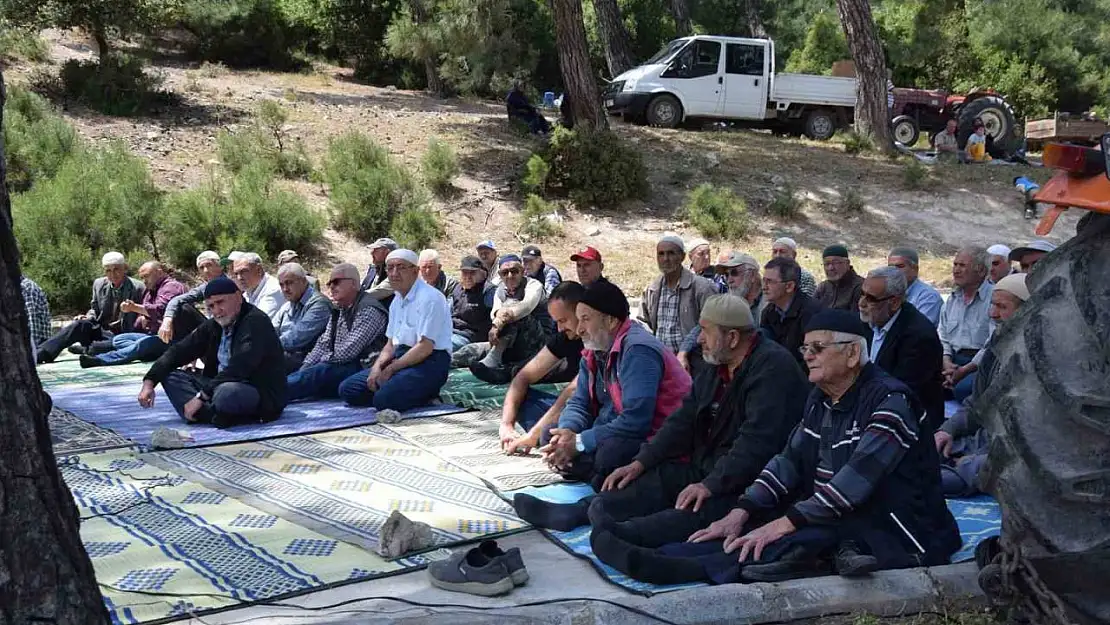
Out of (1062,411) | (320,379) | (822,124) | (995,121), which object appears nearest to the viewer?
(1062,411)

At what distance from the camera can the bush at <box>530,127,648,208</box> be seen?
14547 mm

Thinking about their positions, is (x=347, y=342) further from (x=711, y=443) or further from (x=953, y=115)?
(x=953, y=115)

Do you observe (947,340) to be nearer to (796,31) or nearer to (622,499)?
(622,499)

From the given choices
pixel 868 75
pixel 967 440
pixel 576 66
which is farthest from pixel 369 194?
pixel 868 75

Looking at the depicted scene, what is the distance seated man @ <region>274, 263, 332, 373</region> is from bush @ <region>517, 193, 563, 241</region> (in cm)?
533

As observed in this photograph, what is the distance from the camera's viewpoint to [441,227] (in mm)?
13461

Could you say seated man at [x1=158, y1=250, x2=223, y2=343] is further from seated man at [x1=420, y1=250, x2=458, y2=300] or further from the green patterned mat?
the green patterned mat

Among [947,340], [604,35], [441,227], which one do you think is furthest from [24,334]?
[604,35]

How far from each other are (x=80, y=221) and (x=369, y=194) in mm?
3352

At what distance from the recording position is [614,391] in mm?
5449

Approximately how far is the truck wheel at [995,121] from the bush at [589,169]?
28.9ft

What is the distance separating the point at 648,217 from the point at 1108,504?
38.7 ft

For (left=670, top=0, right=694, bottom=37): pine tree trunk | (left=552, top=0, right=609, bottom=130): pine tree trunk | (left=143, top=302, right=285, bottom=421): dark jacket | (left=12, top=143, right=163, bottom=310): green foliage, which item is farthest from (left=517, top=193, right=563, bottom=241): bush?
(left=670, top=0, right=694, bottom=37): pine tree trunk

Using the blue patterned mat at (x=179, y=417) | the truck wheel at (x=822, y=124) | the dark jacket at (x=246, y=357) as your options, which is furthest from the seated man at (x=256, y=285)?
the truck wheel at (x=822, y=124)
